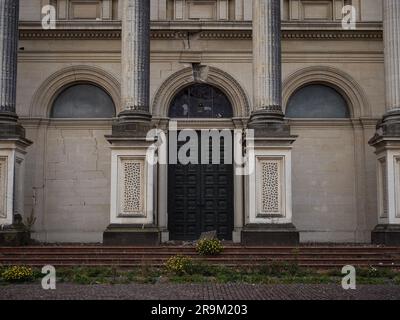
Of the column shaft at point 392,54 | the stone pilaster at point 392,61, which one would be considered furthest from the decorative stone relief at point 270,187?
the column shaft at point 392,54

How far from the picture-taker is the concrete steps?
52.9 feet

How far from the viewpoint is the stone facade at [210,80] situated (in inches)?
869

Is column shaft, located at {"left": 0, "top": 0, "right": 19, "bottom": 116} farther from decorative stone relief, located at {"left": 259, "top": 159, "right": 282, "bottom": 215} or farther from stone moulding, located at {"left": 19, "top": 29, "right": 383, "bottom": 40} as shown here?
decorative stone relief, located at {"left": 259, "top": 159, "right": 282, "bottom": 215}

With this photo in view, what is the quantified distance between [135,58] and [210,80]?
4.51 meters

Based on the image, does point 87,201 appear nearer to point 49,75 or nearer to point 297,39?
point 49,75

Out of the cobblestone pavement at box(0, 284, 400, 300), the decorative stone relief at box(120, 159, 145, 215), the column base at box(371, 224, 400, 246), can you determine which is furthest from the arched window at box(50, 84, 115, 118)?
the column base at box(371, 224, 400, 246)

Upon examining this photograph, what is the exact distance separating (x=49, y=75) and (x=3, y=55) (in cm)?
377

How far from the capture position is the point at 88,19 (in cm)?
2280

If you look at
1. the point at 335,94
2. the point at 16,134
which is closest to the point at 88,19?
the point at 16,134

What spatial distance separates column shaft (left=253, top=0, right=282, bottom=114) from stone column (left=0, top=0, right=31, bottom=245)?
7281 mm

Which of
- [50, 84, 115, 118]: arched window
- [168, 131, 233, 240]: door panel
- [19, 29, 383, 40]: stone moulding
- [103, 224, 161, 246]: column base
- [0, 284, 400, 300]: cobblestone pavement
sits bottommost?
[0, 284, 400, 300]: cobblestone pavement

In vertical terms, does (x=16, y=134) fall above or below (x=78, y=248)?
above

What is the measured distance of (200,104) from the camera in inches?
893
